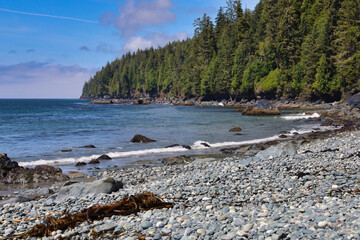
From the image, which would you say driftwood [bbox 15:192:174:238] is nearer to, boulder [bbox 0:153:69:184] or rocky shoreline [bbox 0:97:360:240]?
rocky shoreline [bbox 0:97:360:240]

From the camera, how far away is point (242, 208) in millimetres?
5750

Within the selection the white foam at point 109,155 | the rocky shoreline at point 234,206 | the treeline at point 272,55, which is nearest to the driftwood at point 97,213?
the rocky shoreline at point 234,206

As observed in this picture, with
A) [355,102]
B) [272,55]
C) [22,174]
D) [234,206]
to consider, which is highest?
[272,55]

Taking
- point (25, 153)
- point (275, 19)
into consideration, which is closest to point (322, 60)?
point (275, 19)

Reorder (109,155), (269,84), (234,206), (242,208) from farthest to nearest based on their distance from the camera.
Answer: (269,84) < (109,155) < (234,206) < (242,208)

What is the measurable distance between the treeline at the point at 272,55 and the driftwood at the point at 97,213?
154 feet

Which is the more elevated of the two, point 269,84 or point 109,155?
point 269,84

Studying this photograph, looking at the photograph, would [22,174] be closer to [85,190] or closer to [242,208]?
[85,190]

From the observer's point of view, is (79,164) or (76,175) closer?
(76,175)

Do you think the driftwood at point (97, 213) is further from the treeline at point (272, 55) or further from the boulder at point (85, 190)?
the treeline at point (272, 55)

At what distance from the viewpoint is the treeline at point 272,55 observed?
49125 millimetres

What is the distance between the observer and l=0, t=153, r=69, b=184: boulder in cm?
1105

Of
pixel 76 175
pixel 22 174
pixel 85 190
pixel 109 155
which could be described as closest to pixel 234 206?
pixel 85 190

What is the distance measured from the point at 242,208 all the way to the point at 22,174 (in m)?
9.03
